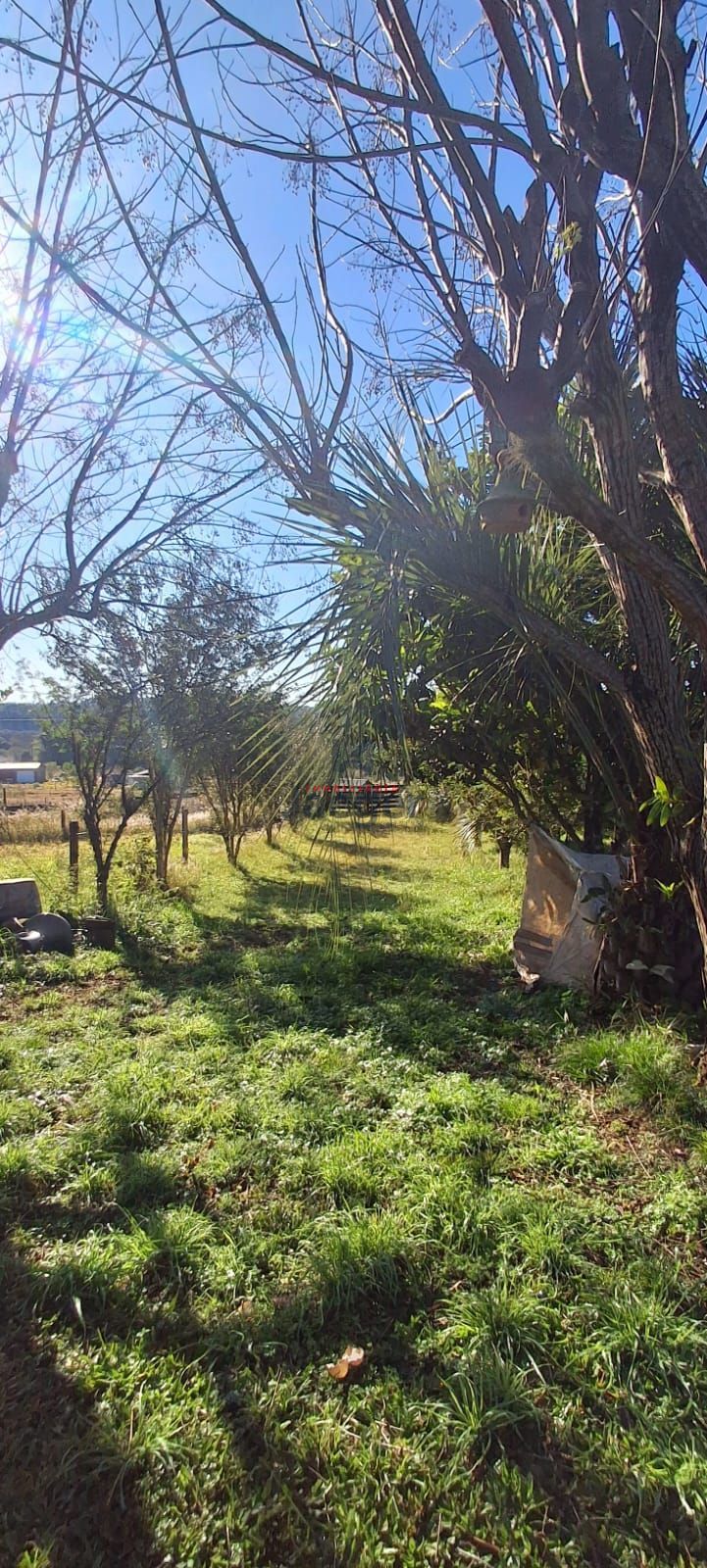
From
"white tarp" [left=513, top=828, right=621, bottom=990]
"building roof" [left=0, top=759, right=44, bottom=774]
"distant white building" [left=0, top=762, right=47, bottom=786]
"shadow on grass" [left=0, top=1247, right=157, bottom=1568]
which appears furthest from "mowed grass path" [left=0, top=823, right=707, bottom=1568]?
"building roof" [left=0, top=759, right=44, bottom=774]

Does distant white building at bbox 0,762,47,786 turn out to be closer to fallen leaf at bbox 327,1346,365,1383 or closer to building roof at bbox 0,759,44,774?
building roof at bbox 0,759,44,774

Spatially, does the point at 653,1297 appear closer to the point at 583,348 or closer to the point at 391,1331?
the point at 391,1331

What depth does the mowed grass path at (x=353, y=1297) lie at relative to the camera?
4.48 ft

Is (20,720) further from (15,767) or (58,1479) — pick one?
(15,767)

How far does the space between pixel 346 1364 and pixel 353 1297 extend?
0.76 ft

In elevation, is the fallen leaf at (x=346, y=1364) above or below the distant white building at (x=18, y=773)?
below

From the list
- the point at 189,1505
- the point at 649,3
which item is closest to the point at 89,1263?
the point at 189,1505

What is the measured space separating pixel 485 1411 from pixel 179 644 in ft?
13.6

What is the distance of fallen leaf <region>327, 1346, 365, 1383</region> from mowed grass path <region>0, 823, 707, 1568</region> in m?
0.03

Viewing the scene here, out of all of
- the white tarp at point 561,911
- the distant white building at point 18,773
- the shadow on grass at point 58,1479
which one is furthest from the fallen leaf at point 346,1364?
the distant white building at point 18,773

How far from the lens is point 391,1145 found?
2.67 m

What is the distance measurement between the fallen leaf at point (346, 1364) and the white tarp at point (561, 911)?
2.82 meters

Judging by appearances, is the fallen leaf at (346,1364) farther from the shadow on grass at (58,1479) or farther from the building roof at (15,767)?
the building roof at (15,767)

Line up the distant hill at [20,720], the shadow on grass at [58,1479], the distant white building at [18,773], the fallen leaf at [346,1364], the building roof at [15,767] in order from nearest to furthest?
the shadow on grass at [58,1479]
the fallen leaf at [346,1364]
the distant hill at [20,720]
the building roof at [15,767]
the distant white building at [18,773]
